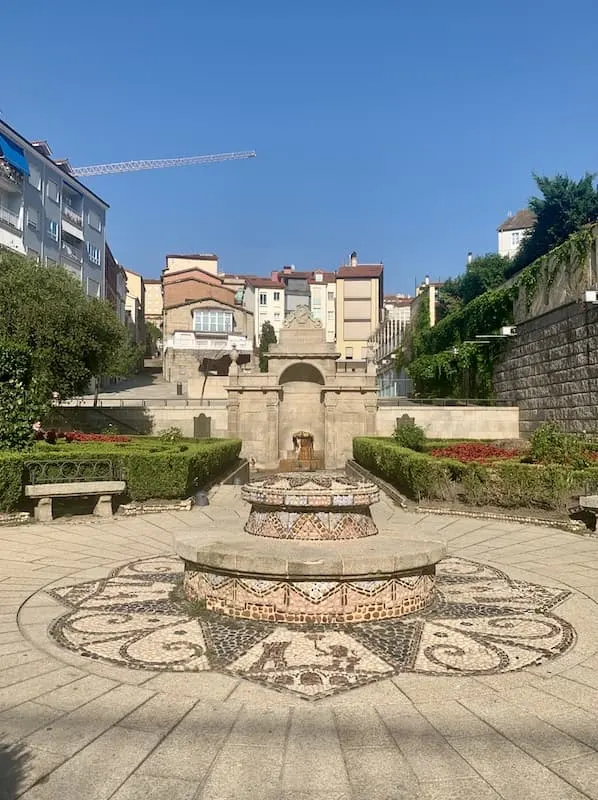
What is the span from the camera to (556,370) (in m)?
25.1

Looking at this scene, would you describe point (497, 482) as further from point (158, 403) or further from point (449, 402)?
point (158, 403)

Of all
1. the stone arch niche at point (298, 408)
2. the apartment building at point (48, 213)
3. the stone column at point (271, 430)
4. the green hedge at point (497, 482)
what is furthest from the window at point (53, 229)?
the green hedge at point (497, 482)

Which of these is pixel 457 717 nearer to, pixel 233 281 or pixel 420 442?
pixel 420 442

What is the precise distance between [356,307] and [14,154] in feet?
152

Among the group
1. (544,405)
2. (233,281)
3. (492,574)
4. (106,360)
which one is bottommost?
(492,574)

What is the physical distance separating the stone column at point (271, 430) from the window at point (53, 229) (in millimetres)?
23824

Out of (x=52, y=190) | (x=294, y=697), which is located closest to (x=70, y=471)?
(x=294, y=697)

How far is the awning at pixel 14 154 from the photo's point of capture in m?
35.8

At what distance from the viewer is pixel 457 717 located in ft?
12.3

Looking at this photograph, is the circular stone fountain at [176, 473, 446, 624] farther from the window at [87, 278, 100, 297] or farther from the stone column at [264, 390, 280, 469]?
the window at [87, 278, 100, 297]

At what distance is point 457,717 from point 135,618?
326 cm

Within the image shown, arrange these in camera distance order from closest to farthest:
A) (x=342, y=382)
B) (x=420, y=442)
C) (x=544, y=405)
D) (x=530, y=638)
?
(x=530, y=638) < (x=420, y=442) < (x=544, y=405) < (x=342, y=382)

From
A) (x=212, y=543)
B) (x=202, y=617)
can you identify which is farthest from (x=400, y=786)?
(x=212, y=543)

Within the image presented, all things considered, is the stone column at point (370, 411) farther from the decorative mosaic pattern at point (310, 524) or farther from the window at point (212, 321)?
the window at point (212, 321)
